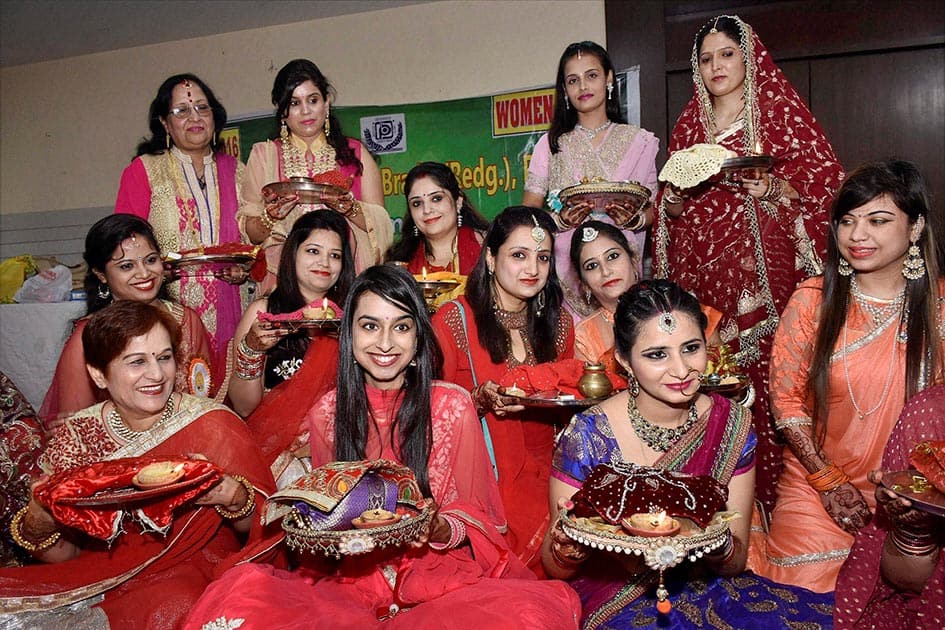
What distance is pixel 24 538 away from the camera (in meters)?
3.11

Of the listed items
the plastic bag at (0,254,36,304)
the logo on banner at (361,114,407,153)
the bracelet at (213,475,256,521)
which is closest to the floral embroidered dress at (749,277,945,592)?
the bracelet at (213,475,256,521)

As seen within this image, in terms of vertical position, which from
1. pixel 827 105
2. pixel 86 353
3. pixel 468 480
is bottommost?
pixel 468 480

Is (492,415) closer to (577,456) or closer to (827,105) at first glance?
(577,456)

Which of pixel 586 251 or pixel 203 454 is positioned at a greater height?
pixel 586 251

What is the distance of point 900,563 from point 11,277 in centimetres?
705

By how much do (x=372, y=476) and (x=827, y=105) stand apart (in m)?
5.24

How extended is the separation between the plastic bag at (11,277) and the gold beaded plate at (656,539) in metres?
6.29

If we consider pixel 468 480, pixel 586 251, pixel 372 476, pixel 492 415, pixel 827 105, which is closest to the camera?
pixel 372 476

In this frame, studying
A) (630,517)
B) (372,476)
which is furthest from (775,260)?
(372,476)

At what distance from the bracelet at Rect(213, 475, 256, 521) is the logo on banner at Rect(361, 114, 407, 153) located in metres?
4.74

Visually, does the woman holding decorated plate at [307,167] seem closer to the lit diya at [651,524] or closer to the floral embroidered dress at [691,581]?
the floral embroidered dress at [691,581]

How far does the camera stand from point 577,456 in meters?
2.92

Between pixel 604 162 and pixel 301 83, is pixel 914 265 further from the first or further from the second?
pixel 301 83

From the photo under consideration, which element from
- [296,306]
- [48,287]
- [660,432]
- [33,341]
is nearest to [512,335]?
[296,306]
